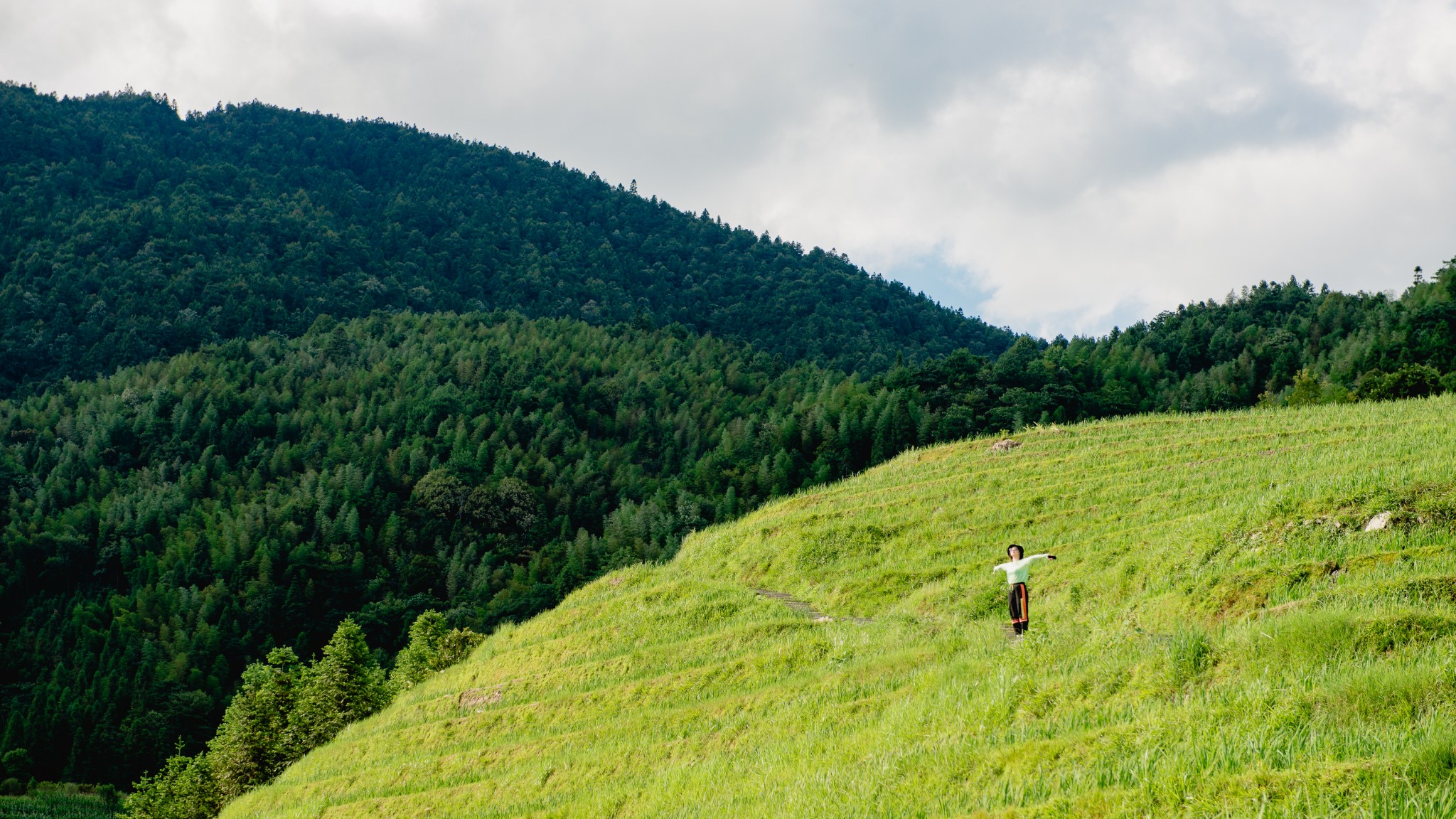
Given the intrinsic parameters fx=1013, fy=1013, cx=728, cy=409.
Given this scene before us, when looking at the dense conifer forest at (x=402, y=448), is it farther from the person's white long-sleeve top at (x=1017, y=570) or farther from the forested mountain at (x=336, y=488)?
the person's white long-sleeve top at (x=1017, y=570)

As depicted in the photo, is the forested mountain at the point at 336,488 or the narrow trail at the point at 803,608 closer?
the narrow trail at the point at 803,608

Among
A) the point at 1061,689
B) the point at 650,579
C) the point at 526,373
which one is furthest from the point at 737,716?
the point at 526,373

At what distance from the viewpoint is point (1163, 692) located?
10367mm

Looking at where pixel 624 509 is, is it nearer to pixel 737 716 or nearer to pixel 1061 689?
pixel 737 716

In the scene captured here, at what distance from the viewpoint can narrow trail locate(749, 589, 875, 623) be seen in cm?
2425

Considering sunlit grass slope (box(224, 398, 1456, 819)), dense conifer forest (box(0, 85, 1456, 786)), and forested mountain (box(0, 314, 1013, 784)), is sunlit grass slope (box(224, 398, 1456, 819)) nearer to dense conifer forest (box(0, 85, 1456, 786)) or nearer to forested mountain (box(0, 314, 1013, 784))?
forested mountain (box(0, 314, 1013, 784))

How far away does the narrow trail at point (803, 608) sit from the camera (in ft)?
79.6

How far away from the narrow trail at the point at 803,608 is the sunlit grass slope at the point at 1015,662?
0.48 m

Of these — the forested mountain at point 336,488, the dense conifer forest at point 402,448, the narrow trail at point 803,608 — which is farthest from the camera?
the forested mountain at point 336,488

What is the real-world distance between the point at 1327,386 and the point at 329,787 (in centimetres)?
7041

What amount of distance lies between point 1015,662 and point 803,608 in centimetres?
1374

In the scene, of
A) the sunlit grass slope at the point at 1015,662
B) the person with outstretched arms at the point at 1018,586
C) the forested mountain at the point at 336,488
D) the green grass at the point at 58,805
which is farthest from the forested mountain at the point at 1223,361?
the green grass at the point at 58,805

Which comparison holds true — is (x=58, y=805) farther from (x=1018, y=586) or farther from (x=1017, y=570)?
(x=1017, y=570)

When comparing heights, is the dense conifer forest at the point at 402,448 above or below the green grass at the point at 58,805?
above
